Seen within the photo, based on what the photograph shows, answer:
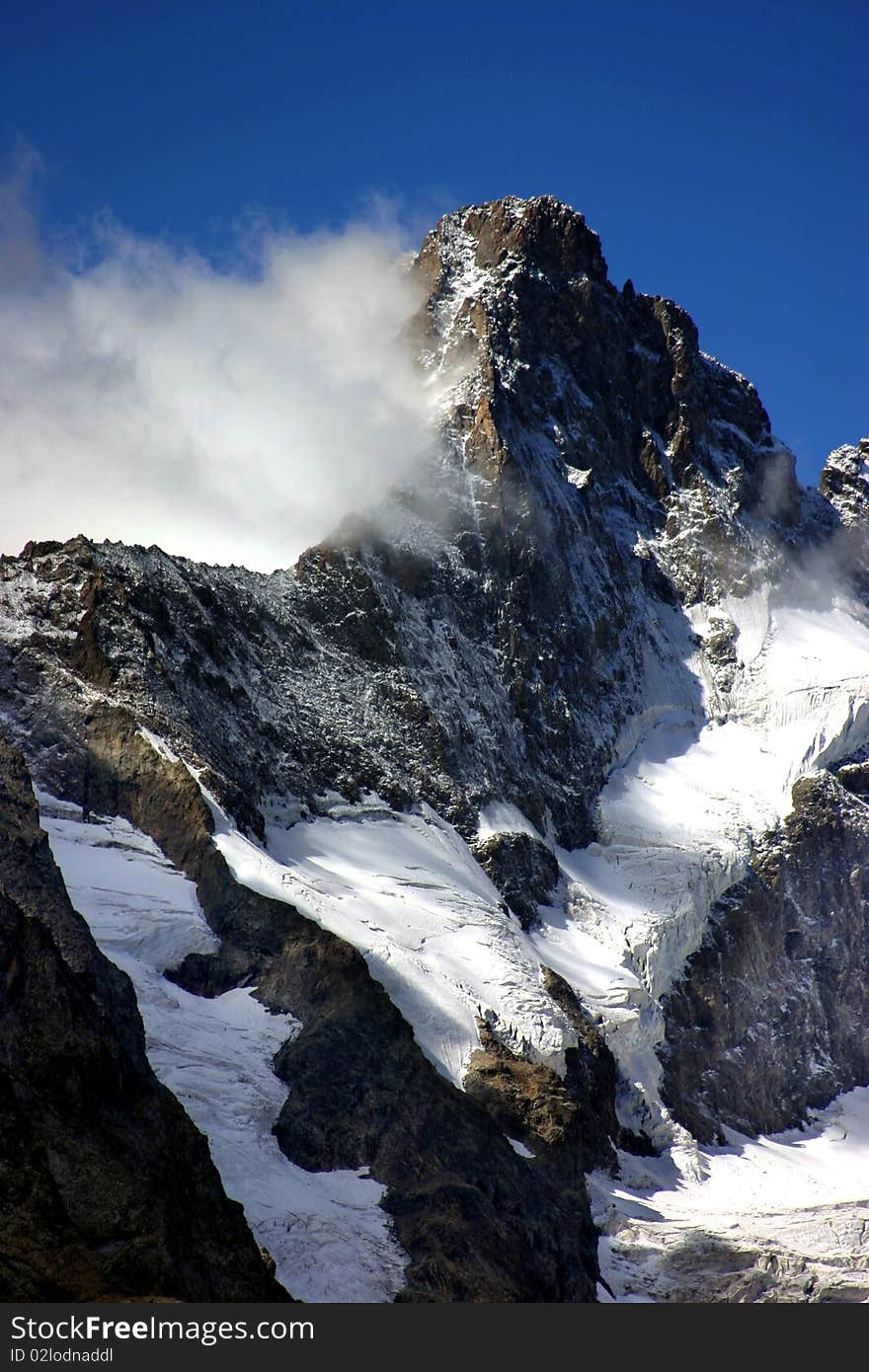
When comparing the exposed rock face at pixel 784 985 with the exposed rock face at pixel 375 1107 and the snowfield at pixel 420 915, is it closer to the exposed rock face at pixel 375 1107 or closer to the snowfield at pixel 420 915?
the snowfield at pixel 420 915

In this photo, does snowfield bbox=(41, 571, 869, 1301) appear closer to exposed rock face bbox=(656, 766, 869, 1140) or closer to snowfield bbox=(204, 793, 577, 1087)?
snowfield bbox=(204, 793, 577, 1087)

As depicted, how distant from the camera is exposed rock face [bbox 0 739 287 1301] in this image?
5541cm

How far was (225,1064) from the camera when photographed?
300 feet

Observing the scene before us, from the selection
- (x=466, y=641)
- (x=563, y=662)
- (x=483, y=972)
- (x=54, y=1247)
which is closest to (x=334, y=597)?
(x=466, y=641)

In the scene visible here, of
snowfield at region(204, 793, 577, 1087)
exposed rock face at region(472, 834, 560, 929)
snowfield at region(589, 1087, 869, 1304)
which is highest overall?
exposed rock face at region(472, 834, 560, 929)

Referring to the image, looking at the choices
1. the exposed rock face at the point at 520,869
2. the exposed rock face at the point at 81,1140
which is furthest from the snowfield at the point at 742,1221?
the exposed rock face at the point at 81,1140

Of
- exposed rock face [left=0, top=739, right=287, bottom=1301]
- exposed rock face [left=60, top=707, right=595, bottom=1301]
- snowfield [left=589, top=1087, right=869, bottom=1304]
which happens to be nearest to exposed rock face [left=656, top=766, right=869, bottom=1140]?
snowfield [left=589, top=1087, right=869, bottom=1304]

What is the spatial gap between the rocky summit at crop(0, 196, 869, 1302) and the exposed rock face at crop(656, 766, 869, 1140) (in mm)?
361

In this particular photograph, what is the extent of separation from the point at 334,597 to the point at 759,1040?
1957 inches

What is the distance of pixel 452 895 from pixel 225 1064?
3852cm

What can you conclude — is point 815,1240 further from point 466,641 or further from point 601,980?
point 466,641

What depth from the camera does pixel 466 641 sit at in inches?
6417

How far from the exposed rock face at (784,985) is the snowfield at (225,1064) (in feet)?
177

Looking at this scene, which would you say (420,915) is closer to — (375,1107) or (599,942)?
(375,1107)
